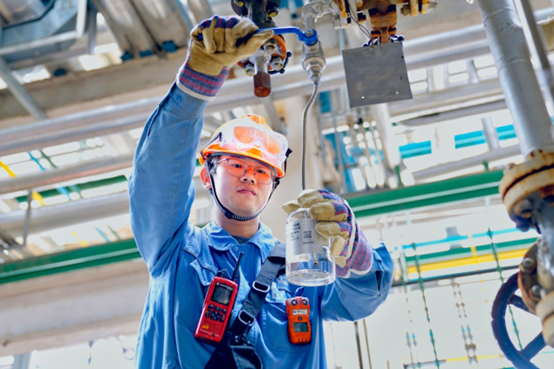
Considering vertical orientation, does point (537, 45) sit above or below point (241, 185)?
below

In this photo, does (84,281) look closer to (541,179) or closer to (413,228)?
(413,228)

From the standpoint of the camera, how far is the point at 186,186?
5.63ft

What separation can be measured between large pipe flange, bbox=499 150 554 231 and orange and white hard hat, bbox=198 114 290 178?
1.30m

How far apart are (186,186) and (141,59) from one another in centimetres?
242

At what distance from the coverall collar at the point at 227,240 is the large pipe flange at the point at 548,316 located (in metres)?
1.25

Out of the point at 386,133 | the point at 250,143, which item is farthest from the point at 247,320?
the point at 386,133

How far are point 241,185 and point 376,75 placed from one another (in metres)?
0.81

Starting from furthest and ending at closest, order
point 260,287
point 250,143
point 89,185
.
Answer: point 89,185 < point 250,143 < point 260,287

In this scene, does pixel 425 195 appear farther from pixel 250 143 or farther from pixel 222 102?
pixel 250 143

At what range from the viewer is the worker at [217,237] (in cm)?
147

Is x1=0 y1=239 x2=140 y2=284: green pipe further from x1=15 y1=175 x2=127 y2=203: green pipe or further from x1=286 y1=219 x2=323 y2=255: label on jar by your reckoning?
x1=286 y1=219 x2=323 y2=255: label on jar

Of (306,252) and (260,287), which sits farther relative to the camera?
(260,287)

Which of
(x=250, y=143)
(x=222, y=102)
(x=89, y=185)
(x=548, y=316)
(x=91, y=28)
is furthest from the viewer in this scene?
(x=89, y=185)

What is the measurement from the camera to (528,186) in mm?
810
